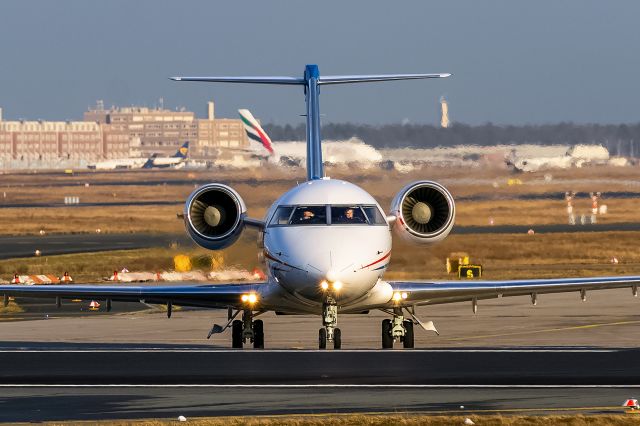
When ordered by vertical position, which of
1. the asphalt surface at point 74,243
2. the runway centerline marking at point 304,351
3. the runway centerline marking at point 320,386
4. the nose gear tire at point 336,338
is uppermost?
the runway centerline marking at point 320,386

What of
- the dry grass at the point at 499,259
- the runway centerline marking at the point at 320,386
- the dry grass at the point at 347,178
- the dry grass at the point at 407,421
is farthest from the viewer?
the dry grass at the point at 499,259

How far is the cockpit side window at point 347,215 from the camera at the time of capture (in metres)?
27.3

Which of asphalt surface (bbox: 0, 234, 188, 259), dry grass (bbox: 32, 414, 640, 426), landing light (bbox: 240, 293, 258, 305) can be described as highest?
landing light (bbox: 240, 293, 258, 305)

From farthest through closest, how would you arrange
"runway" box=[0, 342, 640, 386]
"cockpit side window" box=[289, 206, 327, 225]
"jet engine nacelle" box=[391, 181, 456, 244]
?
"jet engine nacelle" box=[391, 181, 456, 244]
"cockpit side window" box=[289, 206, 327, 225]
"runway" box=[0, 342, 640, 386]

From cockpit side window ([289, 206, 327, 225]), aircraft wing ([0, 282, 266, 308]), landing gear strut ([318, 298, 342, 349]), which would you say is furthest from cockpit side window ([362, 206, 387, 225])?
aircraft wing ([0, 282, 266, 308])

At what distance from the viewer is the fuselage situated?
2627cm

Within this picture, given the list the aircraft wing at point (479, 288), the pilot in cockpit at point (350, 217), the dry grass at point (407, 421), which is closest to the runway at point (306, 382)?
the dry grass at point (407, 421)

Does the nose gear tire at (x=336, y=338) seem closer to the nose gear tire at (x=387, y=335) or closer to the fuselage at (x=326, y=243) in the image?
the fuselage at (x=326, y=243)

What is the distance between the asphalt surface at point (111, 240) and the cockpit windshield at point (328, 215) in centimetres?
4153

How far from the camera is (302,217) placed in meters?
27.5

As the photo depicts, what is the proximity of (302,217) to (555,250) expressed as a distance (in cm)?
3951

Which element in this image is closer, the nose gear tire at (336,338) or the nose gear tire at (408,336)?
the nose gear tire at (336,338)

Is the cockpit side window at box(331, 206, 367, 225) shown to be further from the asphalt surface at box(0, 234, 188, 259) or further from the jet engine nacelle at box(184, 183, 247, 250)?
the asphalt surface at box(0, 234, 188, 259)

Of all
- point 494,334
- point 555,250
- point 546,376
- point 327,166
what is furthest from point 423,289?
point 555,250
